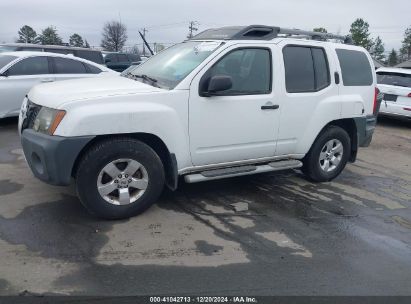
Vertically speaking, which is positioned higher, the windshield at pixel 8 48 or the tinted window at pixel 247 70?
the windshield at pixel 8 48

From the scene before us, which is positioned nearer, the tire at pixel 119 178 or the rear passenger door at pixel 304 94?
the tire at pixel 119 178

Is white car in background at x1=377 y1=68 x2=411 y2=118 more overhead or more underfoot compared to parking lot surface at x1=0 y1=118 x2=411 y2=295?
more overhead

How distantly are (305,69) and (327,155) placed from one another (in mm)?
1310

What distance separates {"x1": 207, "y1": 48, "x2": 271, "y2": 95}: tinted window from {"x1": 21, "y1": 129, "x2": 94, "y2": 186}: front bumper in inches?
66.1

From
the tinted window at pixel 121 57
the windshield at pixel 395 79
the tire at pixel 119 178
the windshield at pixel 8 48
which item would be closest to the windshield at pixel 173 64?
the tire at pixel 119 178

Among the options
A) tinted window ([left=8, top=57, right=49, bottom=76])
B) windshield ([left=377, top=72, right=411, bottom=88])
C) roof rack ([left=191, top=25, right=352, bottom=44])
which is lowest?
windshield ([left=377, top=72, right=411, bottom=88])

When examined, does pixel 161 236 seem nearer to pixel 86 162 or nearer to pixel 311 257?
pixel 86 162

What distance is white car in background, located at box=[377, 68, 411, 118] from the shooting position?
1045 cm

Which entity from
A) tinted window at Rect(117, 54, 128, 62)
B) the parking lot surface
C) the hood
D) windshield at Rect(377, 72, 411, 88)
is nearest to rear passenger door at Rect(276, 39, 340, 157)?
the parking lot surface

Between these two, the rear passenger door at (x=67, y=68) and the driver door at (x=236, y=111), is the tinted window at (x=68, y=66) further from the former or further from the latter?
the driver door at (x=236, y=111)

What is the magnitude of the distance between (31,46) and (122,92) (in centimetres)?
1031

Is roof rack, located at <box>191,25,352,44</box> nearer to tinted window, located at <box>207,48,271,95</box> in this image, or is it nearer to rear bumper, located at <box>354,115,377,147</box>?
tinted window, located at <box>207,48,271,95</box>

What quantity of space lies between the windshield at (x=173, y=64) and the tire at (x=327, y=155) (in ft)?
6.64

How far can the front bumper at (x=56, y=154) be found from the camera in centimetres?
378
